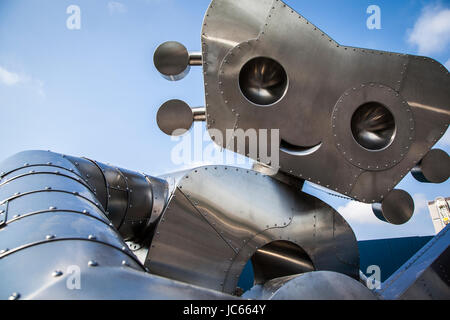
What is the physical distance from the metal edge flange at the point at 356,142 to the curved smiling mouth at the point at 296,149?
10.7 inches

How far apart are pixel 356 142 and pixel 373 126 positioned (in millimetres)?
453

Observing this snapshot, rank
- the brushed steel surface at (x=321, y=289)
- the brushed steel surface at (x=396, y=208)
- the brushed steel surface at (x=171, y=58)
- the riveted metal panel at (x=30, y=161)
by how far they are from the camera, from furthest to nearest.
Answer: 1. the brushed steel surface at (x=396, y=208)
2. the brushed steel surface at (x=171, y=58)
3. the riveted metal panel at (x=30, y=161)
4. the brushed steel surface at (x=321, y=289)

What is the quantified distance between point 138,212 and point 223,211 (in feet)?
3.30

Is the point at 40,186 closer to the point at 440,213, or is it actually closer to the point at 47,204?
the point at 47,204

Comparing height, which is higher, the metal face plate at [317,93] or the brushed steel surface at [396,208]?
the metal face plate at [317,93]

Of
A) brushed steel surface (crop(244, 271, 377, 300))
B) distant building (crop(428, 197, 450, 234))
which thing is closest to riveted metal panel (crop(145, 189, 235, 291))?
brushed steel surface (crop(244, 271, 377, 300))

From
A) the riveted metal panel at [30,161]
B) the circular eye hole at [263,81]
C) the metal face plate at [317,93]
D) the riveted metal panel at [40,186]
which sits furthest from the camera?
the circular eye hole at [263,81]

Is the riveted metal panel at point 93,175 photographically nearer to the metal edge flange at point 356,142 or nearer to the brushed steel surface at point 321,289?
the brushed steel surface at point 321,289

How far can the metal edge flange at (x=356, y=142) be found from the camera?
3.63m

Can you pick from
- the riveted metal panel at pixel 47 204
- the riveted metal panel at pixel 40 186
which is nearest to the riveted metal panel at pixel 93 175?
the riveted metal panel at pixel 40 186

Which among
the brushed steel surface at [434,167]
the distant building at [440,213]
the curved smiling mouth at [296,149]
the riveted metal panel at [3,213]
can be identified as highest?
the riveted metal panel at [3,213]

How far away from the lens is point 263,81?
12.1ft

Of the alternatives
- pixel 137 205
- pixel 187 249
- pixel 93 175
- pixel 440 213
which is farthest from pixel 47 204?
pixel 440 213

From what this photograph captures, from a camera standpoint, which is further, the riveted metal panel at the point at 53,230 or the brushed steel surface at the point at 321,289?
the brushed steel surface at the point at 321,289
